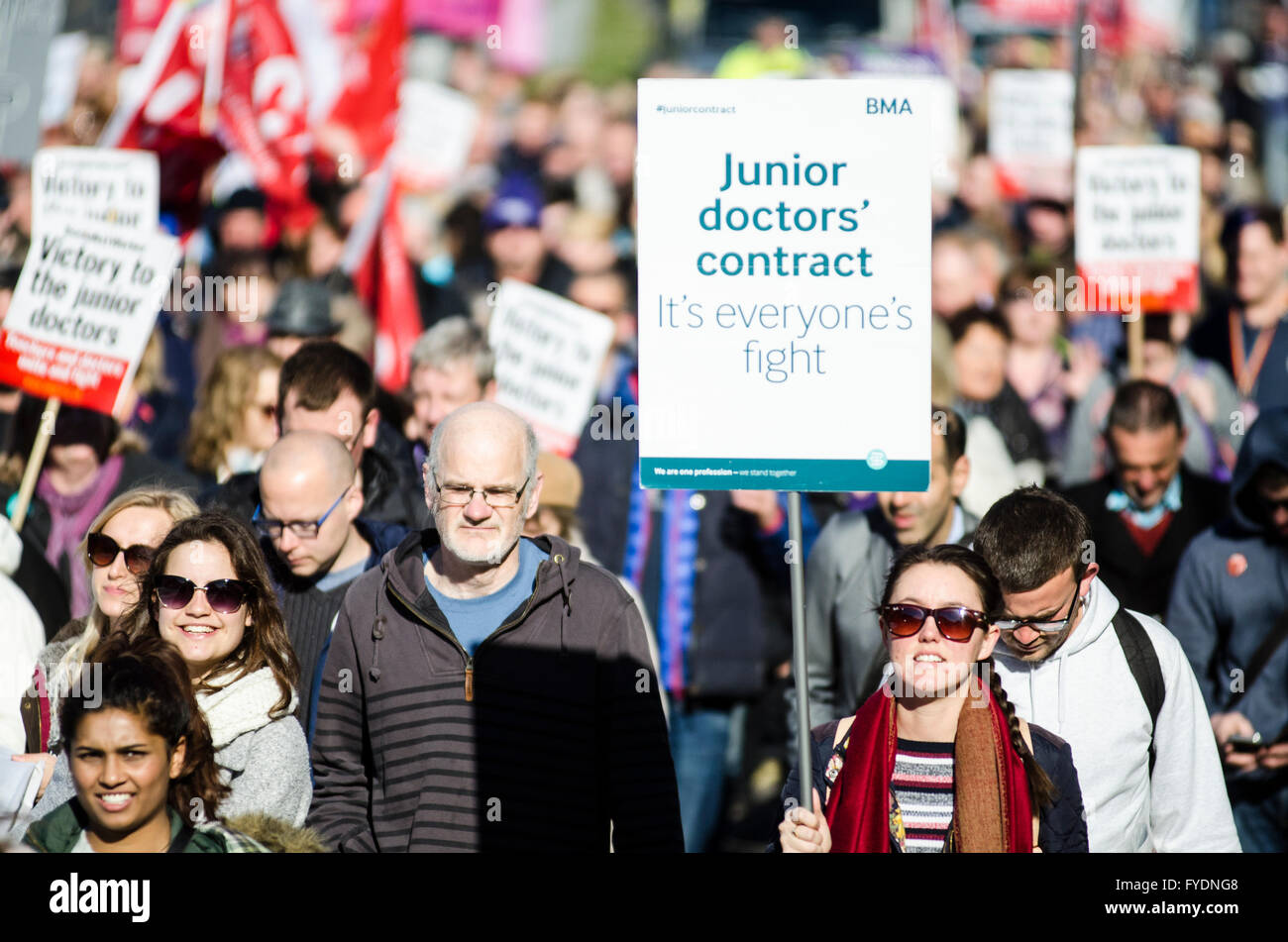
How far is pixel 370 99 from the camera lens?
372 inches

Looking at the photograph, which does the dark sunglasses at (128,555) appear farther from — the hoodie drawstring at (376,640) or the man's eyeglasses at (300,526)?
the hoodie drawstring at (376,640)

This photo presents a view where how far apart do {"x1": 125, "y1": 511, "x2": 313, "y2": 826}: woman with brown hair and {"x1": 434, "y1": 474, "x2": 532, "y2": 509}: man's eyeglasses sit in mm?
606

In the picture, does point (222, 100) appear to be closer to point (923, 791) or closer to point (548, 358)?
point (548, 358)

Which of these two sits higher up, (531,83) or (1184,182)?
(531,83)

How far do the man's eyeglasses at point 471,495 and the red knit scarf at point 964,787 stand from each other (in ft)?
3.36

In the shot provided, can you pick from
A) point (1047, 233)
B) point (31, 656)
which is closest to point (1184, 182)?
point (1047, 233)

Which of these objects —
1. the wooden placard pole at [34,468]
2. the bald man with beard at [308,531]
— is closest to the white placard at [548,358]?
the wooden placard pole at [34,468]

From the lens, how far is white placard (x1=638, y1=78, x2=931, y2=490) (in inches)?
168

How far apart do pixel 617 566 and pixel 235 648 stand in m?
3.34

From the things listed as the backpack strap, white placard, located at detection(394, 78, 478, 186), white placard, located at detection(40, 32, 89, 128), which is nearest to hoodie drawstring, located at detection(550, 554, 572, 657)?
the backpack strap

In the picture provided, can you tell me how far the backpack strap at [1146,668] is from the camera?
14.3 feet
